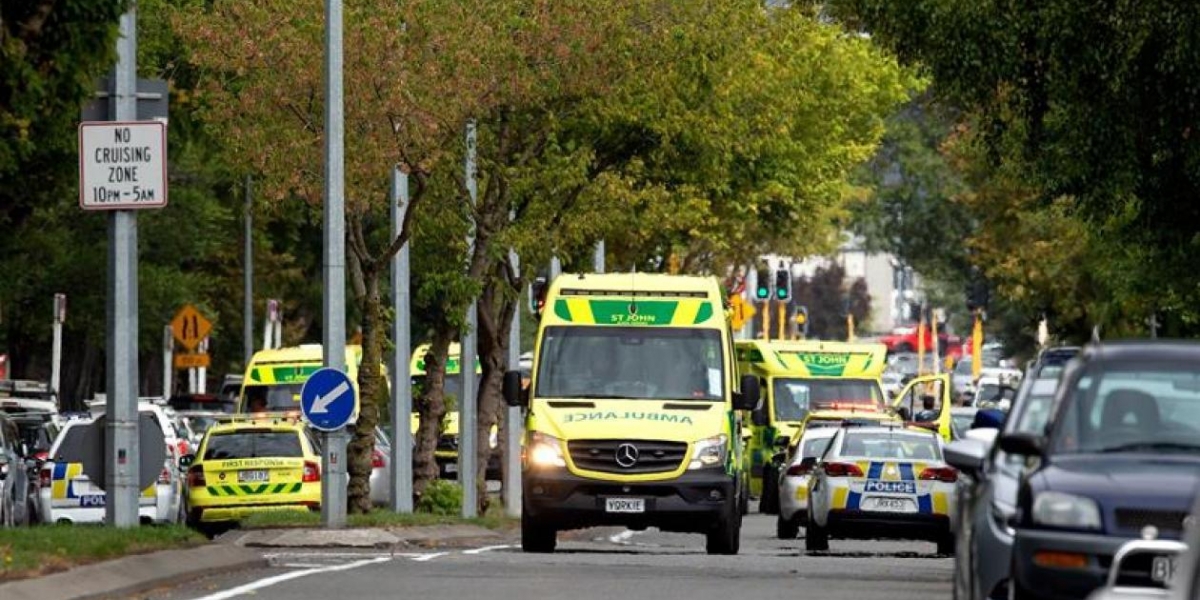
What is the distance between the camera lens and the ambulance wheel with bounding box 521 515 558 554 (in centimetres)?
3006

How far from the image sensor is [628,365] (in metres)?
30.4

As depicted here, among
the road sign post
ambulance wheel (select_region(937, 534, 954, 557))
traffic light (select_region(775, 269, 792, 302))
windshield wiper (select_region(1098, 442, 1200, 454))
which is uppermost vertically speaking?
traffic light (select_region(775, 269, 792, 302))

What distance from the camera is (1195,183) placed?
27.5 meters

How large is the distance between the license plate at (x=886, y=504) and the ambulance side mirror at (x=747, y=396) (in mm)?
2236

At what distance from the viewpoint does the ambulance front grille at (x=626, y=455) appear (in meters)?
29.8

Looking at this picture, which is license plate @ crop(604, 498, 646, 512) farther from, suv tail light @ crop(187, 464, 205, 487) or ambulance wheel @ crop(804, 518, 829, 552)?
suv tail light @ crop(187, 464, 205, 487)

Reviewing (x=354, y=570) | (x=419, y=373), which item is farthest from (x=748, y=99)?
(x=354, y=570)

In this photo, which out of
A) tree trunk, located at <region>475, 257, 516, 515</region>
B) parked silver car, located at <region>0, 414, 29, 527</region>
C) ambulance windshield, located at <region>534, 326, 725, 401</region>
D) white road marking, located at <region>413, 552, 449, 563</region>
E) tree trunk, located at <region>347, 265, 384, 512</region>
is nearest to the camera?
white road marking, located at <region>413, 552, 449, 563</region>

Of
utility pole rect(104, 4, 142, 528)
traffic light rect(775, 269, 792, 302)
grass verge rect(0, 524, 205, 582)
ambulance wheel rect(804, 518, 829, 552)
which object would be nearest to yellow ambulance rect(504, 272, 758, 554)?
ambulance wheel rect(804, 518, 829, 552)

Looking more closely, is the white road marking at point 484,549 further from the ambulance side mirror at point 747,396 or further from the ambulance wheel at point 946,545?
the ambulance wheel at point 946,545

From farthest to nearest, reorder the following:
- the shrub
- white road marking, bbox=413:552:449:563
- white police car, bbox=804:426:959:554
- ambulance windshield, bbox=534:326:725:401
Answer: the shrub
white police car, bbox=804:426:959:554
ambulance windshield, bbox=534:326:725:401
white road marking, bbox=413:552:449:563

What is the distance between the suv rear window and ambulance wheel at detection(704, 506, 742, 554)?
8156 mm

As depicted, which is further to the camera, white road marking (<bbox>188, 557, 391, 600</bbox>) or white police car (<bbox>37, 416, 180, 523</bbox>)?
white police car (<bbox>37, 416, 180, 523</bbox>)

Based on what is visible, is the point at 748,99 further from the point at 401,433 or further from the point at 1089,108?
the point at 1089,108
